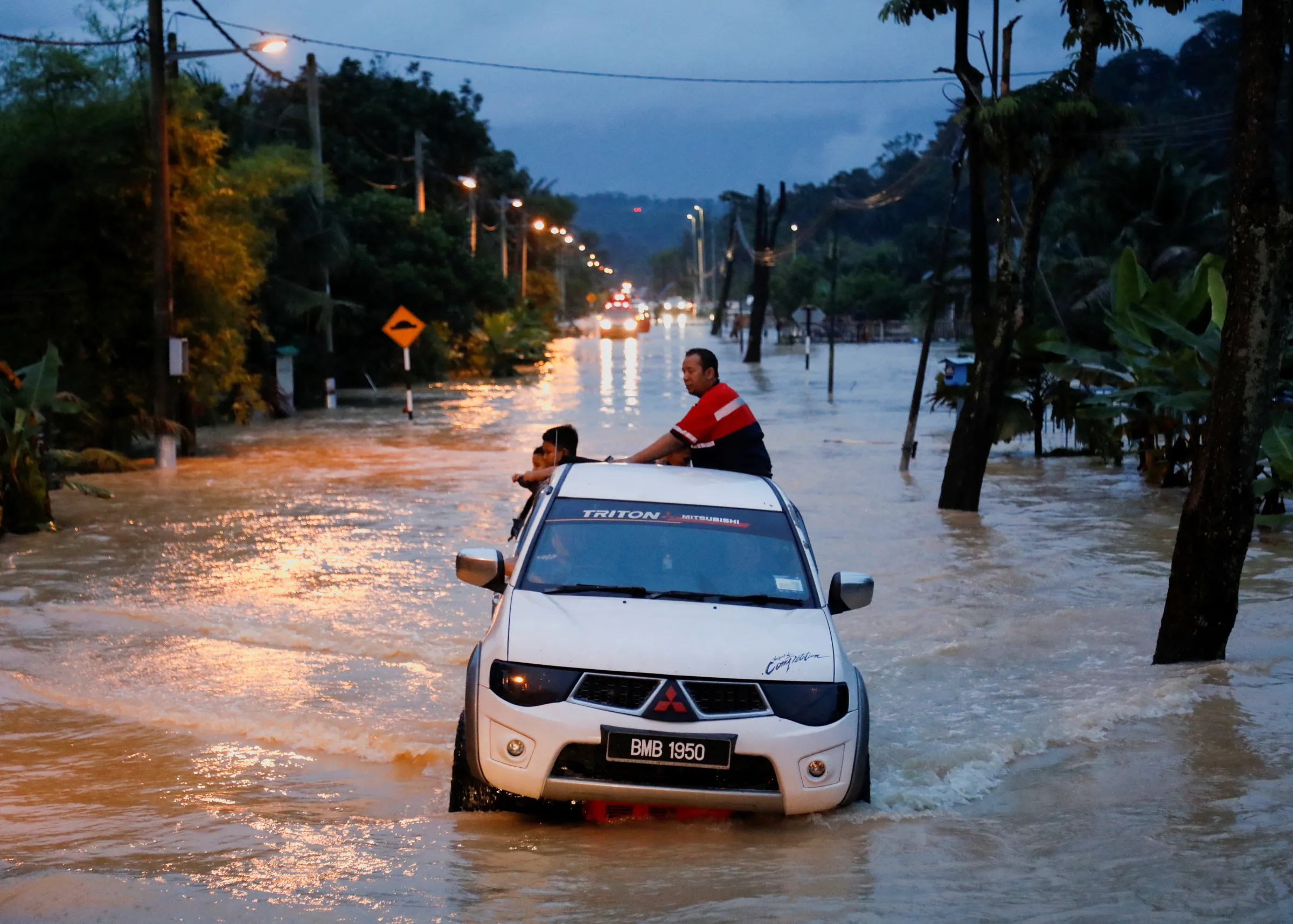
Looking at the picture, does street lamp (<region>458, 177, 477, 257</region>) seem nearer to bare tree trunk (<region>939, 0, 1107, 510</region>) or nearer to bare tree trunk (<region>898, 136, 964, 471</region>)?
bare tree trunk (<region>898, 136, 964, 471</region>)

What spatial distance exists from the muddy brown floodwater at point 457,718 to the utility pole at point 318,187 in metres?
17.8

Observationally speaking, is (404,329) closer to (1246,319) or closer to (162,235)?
(162,235)

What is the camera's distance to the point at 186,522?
685 inches

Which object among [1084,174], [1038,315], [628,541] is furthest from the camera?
[1084,174]

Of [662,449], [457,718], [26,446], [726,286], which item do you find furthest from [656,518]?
[726,286]

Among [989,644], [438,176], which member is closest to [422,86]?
[438,176]

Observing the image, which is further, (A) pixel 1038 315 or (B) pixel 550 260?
(B) pixel 550 260

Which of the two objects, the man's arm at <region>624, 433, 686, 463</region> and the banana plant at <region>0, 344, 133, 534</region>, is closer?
the man's arm at <region>624, 433, 686, 463</region>

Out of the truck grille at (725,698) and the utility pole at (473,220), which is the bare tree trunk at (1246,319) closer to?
the truck grille at (725,698)

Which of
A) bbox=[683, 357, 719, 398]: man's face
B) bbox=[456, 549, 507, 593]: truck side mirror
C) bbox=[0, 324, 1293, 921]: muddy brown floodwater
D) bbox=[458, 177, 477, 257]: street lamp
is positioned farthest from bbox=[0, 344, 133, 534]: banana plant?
bbox=[458, 177, 477, 257]: street lamp

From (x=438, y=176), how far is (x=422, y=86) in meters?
4.40

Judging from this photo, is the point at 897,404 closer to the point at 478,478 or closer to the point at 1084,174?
the point at 1084,174

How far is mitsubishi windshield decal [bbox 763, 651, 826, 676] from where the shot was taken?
6.31 meters

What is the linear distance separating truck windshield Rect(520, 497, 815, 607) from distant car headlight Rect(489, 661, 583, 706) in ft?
2.33
